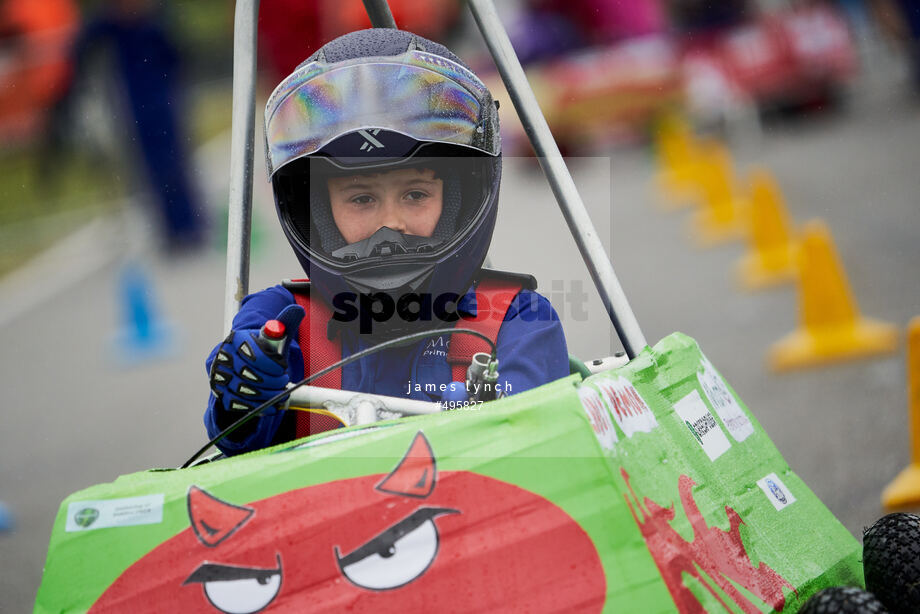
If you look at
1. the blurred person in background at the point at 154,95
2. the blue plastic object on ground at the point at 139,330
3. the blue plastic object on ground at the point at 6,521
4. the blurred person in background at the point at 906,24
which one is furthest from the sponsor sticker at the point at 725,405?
the blurred person in background at the point at 906,24

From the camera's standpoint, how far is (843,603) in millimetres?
2096

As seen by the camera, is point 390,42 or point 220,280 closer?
point 390,42

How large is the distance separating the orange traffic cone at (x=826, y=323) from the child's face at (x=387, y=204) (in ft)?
9.84

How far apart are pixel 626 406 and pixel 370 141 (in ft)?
3.45

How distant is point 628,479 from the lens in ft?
6.86

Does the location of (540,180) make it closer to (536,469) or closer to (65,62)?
(65,62)

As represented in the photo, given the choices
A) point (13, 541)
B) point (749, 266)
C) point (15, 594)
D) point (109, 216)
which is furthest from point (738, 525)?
point (109, 216)

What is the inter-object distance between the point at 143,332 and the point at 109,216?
6.88 meters

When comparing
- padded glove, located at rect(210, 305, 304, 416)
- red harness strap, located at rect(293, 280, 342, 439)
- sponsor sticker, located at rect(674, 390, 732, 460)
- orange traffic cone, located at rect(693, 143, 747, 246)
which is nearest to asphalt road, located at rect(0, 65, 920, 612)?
orange traffic cone, located at rect(693, 143, 747, 246)

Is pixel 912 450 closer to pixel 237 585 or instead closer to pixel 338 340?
pixel 338 340

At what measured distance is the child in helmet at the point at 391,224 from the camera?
290cm

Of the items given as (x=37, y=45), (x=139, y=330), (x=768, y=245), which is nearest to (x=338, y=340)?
(x=768, y=245)

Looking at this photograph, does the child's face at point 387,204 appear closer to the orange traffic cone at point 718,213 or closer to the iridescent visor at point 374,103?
the iridescent visor at point 374,103

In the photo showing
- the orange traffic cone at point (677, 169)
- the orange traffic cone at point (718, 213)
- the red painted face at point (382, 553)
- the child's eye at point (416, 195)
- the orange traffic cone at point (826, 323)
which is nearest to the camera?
the red painted face at point (382, 553)
